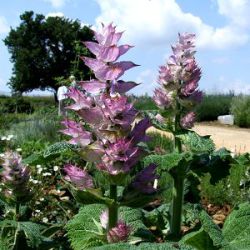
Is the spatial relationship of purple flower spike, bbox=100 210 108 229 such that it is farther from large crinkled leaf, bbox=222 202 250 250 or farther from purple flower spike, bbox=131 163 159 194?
large crinkled leaf, bbox=222 202 250 250

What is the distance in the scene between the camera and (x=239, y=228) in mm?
2250

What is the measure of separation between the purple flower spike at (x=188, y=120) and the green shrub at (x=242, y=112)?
1839 cm

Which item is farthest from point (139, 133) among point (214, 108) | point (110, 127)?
point (214, 108)

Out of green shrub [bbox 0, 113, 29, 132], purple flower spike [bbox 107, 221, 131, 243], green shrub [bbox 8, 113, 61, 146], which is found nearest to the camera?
purple flower spike [bbox 107, 221, 131, 243]

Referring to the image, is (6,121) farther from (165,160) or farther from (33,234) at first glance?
(165,160)

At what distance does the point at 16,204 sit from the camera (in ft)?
9.31

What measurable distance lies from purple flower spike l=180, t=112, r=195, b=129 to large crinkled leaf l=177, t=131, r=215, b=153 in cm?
9

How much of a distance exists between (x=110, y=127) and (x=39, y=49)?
5603cm

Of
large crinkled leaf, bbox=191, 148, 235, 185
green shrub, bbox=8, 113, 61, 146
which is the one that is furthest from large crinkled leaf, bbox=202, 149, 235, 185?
green shrub, bbox=8, 113, 61, 146

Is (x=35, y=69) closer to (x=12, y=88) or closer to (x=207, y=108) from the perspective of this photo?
(x=12, y=88)

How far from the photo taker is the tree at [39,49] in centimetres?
5625

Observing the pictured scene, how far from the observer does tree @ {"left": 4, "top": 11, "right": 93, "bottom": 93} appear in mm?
56250

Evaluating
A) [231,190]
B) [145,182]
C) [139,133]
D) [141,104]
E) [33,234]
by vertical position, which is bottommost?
[231,190]

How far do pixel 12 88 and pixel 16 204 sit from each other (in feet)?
180
